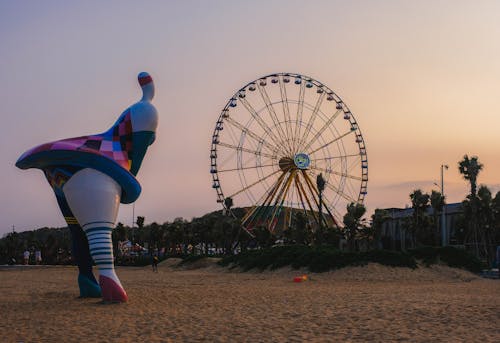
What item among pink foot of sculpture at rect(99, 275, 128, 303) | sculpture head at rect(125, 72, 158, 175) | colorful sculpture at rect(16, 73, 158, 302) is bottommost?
pink foot of sculpture at rect(99, 275, 128, 303)

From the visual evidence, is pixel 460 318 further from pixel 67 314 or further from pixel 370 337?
pixel 67 314

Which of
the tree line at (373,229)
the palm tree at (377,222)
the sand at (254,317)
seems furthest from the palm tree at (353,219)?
the sand at (254,317)

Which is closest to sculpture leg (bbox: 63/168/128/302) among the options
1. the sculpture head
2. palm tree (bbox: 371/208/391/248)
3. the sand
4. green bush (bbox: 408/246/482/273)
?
the sand

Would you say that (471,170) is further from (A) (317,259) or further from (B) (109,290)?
(B) (109,290)

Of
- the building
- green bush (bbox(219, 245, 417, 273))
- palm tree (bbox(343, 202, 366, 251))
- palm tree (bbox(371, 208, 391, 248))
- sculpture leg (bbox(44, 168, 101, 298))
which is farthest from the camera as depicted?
the building

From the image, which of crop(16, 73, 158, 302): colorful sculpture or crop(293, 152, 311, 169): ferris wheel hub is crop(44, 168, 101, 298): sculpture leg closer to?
crop(16, 73, 158, 302): colorful sculpture

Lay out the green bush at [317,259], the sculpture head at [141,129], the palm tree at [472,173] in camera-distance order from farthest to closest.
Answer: the palm tree at [472,173], the green bush at [317,259], the sculpture head at [141,129]

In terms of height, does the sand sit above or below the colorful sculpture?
below

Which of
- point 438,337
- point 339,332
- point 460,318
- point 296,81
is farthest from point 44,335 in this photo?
point 296,81

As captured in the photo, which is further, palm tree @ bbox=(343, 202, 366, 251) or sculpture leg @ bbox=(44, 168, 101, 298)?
palm tree @ bbox=(343, 202, 366, 251)

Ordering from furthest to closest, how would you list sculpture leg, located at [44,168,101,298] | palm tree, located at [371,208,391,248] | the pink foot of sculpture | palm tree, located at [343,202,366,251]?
palm tree, located at [371,208,391,248] < palm tree, located at [343,202,366,251] < sculpture leg, located at [44,168,101,298] < the pink foot of sculpture

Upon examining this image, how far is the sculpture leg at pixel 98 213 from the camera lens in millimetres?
15320

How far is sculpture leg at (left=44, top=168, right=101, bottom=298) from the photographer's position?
53.7 ft

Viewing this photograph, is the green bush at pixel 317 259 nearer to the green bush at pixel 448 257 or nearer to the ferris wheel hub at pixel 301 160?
the green bush at pixel 448 257
